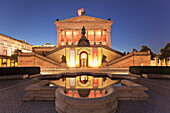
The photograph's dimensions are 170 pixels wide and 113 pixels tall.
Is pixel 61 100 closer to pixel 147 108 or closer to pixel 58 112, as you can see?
pixel 58 112

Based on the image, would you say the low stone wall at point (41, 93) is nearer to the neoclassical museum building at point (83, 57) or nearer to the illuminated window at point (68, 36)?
the neoclassical museum building at point (83, 57)

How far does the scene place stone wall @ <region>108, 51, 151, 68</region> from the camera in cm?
2359

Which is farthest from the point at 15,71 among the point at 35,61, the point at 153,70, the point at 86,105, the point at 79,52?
the point at 153,70

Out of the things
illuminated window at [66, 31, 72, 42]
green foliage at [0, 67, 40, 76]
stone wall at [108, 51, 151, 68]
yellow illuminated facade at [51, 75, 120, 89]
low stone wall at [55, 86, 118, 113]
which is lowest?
yellow illuminated facade at [51, 75, 120, 89]

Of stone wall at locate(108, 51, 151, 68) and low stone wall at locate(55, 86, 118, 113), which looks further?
stone wall at locate(108, 51, 151, 68)

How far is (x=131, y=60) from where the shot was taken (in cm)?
2428

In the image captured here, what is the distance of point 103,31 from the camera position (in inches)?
1805

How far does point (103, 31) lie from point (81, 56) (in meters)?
25.0

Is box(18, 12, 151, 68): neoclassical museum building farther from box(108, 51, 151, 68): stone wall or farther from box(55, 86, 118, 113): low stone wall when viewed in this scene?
box(55, 86, 118, 113): low stone wall

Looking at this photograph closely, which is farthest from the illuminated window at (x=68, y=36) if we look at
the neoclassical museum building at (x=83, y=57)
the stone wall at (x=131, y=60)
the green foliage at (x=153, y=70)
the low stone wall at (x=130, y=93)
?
the low stone wall at (x=130, y=93)

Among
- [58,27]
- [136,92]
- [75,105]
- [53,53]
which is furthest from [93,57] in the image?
[58,27]

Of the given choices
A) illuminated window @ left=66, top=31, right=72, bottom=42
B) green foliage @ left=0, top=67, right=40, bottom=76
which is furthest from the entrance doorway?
illuminated window @ left=66, top=31, right=72, bottom=42

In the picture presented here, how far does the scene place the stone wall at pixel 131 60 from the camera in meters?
23.6

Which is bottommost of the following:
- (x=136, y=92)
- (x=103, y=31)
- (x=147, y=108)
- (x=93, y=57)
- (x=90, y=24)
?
(x=147, y=108)
